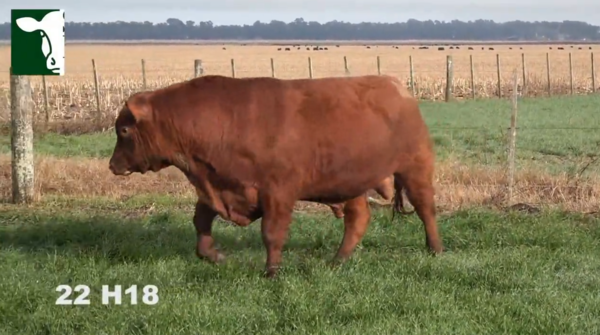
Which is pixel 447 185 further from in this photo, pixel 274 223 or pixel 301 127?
pixel 274 223

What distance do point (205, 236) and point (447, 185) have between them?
15.8 ft

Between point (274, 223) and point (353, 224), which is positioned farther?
point (353, 224)

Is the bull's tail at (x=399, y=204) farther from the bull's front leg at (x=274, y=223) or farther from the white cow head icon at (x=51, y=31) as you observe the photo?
the white cow head icon at (x=51, y=31)

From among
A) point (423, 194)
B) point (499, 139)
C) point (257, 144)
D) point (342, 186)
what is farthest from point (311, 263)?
point (499, 139)

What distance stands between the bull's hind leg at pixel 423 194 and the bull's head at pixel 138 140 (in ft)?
7.63

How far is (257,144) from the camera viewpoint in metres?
6.95

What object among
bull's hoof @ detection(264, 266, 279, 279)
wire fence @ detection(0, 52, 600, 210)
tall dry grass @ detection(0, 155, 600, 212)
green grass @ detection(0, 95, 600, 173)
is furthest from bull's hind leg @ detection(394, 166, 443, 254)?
green grass @ detection(0, 95, 600, 173)

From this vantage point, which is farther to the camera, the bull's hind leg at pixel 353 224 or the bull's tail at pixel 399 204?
the bull's tail at pixel 399 204

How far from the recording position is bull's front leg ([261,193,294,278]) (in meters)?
6.98

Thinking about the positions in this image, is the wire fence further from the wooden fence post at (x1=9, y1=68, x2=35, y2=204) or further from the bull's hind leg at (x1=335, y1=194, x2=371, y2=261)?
the wooden fence post at (x1=9, y1=68, x2=35, y2=204)

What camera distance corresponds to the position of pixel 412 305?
593 centimetres

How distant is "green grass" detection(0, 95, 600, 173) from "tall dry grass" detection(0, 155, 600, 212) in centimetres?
191

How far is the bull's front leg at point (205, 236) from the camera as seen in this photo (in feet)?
24.4

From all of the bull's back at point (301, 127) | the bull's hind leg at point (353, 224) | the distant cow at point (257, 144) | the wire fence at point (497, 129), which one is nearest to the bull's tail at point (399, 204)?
the bull's hind leg at point (353, 224)
